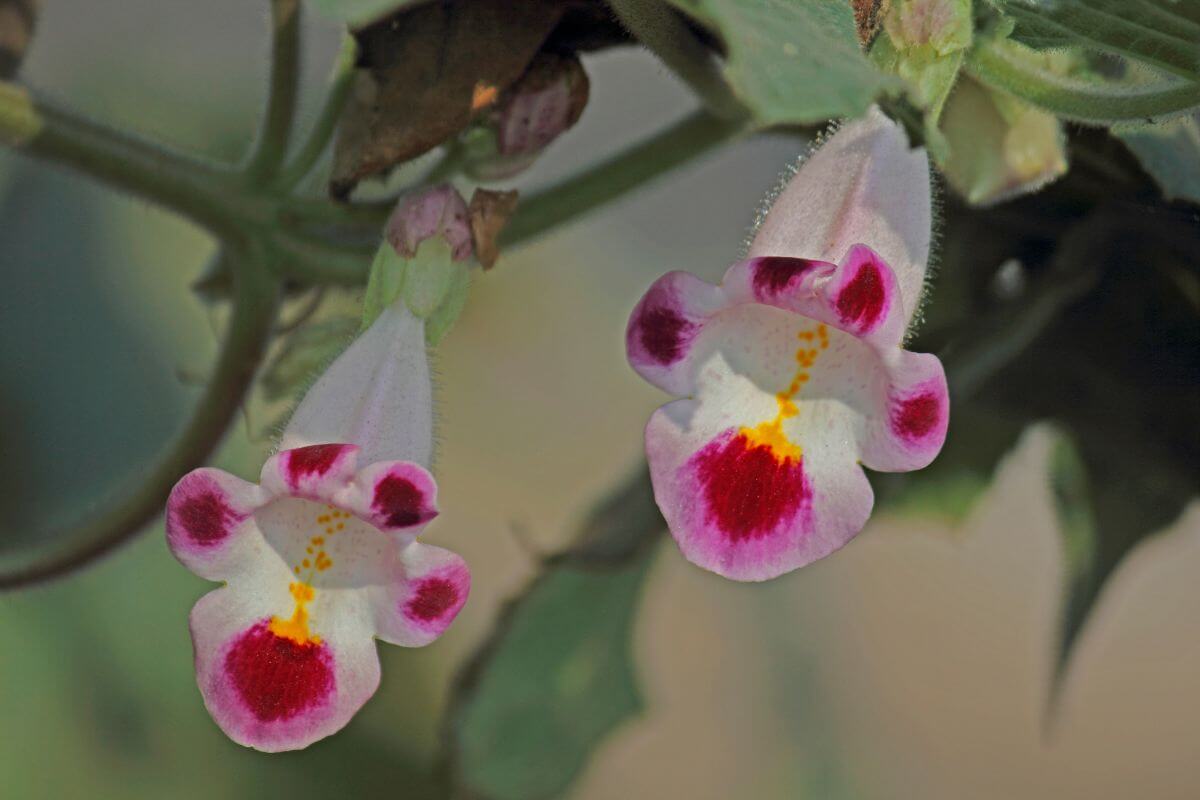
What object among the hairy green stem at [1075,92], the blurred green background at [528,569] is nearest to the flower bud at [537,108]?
the hairy green stem at [1075,92]

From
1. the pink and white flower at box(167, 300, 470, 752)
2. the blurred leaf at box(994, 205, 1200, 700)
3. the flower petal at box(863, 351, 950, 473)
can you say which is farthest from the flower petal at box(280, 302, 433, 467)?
the blurred leaf at box(994, 205, 1200, 700)

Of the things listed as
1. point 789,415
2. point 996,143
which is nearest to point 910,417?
point 789,415

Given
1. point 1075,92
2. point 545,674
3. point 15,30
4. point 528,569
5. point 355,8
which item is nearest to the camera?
point 355,8

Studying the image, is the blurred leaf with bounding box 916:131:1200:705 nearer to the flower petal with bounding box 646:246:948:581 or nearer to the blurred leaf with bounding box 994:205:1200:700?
the blurred leaf with bounding box 994:205:1200:700

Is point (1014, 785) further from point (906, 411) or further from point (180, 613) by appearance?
point (906, 411)

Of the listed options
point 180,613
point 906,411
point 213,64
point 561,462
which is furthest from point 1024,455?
point 561,462

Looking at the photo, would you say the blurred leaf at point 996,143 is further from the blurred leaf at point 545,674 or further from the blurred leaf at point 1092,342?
the blurred leaf at point 545,674

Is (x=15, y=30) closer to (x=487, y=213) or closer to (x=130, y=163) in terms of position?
(x=130, y=163)
